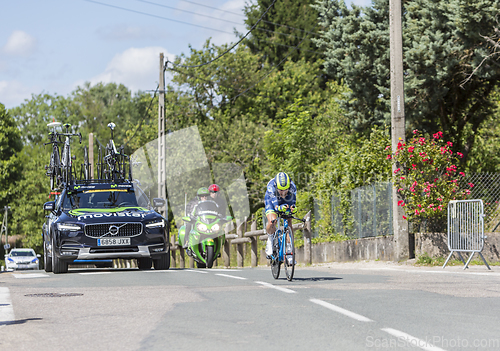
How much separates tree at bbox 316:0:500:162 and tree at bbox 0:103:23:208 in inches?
1834

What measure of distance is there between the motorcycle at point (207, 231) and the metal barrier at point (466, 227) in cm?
581

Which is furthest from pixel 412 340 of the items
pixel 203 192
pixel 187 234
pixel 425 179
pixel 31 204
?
pixel 31 204

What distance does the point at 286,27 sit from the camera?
181ft

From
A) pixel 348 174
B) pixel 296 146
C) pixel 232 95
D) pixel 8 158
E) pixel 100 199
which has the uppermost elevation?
pixel 232 95

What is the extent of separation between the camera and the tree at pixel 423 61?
64.3 ft

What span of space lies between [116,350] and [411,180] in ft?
40.1

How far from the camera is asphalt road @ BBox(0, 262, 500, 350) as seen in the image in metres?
5.94

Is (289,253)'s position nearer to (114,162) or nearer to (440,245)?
(440,245)

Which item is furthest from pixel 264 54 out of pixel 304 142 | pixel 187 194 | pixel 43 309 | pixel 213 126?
pixel 43 309

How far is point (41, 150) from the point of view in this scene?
8144 cm

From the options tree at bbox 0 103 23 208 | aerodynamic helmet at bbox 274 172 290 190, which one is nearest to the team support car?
aerodynamic helmet at bbox 274 172 290 190

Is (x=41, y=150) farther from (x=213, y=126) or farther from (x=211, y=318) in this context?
(x=211, y=318)

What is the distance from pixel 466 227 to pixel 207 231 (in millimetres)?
6552

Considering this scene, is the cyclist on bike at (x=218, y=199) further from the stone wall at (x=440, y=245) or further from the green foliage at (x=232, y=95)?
the green foliage at (x=232, y=95)
